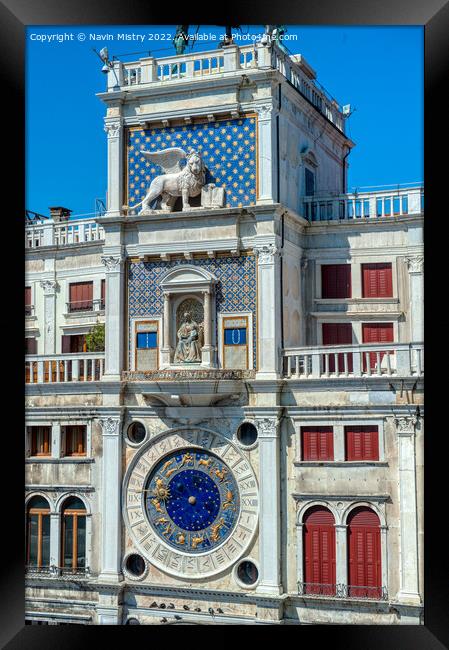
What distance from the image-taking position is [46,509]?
21.2 metres

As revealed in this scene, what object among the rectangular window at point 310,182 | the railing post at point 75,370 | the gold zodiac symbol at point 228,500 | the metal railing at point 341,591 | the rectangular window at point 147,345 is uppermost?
the rectangular window at point 310,182

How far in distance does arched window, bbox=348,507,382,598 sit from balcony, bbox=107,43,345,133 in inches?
338

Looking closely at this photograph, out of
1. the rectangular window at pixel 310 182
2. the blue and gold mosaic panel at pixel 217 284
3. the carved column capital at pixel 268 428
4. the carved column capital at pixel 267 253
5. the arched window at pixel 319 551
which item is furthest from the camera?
the rectangular window at pixel 310 182

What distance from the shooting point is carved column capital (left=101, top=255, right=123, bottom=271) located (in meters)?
20.9

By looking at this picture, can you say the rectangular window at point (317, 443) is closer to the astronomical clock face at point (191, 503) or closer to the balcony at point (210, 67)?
the astronomical clock face at point (191, 503)

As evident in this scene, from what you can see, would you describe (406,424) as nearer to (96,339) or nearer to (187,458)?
(187,458)

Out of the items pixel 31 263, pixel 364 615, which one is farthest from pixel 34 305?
pixel 364 615

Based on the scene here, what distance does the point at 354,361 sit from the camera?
63.8ft

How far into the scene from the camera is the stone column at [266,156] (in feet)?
65.5

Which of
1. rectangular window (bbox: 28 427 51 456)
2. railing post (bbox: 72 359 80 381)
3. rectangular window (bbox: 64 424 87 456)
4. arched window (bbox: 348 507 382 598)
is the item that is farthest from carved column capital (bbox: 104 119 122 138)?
arched window (bbox: 348 507 382 598)

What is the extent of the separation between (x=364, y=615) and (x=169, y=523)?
4.13m


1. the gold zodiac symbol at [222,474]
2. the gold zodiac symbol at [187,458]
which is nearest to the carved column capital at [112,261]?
the gold zodiac symbol at [187,458]

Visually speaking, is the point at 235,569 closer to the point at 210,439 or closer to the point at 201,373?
the point at 210,439

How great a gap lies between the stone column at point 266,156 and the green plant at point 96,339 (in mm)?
4499
